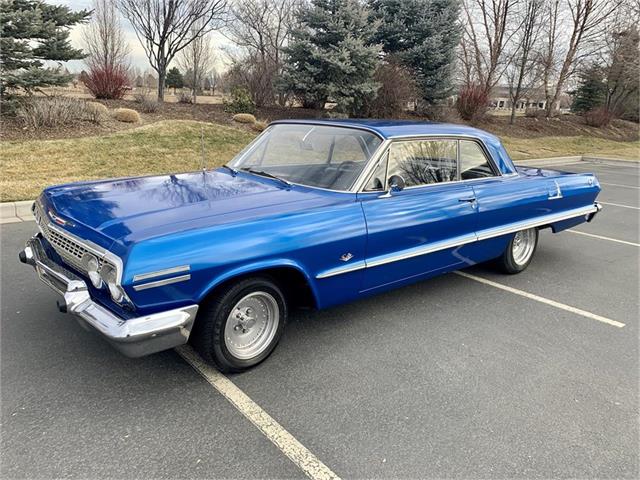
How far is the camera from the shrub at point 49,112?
34.0ft

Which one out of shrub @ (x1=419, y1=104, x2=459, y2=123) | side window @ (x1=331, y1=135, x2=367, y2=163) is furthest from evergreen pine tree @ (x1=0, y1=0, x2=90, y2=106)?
shrub @ (x1=419, y1=104, x2=459, y2=123)

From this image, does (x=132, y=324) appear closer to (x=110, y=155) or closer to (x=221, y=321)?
(x=221, y=321)

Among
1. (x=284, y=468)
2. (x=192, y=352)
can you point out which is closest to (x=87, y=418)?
(x=192, y=352)

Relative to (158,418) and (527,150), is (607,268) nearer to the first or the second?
(158,418)

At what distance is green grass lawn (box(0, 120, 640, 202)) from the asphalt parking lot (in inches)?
170

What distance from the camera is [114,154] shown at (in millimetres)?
9641

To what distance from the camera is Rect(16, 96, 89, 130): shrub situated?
1038 centimetres

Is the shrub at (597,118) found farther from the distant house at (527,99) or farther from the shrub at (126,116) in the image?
the shrub at (126,116)

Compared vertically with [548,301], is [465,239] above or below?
above

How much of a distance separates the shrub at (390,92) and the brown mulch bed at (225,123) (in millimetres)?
1768

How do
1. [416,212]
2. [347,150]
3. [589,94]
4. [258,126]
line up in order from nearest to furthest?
1. [416,212]
2. [347,150]
3. [258,126]
4. [589,94]

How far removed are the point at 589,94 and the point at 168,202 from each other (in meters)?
38.5

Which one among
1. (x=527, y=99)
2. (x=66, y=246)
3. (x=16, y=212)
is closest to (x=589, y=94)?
(x=527, y=99)

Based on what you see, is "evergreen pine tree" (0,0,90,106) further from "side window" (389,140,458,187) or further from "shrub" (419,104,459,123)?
"shrub" (419,104,459,123)
